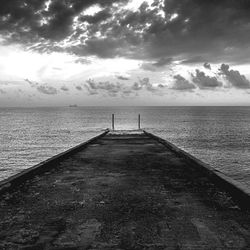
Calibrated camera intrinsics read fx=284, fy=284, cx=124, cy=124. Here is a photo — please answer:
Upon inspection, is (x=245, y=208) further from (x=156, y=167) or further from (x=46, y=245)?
(x=156, y=167)

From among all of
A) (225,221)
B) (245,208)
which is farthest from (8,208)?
(245,208)

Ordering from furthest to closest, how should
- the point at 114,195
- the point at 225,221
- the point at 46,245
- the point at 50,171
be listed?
the point at 50,171
the point at 114,195
the point at 225,221
the point at 46,245

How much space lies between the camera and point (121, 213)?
196 inches

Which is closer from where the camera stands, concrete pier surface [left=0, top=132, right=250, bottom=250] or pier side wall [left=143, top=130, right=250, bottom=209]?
concrete pier surface [left=0, top=132, right=250, bottom=250]

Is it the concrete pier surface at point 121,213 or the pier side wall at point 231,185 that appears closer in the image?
the concrete pier surface at point 121,213

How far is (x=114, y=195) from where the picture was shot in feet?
20.2

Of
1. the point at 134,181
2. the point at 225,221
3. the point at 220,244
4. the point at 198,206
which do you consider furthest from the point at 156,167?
the point at 220,244

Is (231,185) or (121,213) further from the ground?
(231,185)

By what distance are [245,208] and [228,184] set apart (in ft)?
3.97

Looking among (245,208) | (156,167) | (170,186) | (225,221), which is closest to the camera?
(225,221)

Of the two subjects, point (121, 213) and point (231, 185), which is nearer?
point (121, 213)

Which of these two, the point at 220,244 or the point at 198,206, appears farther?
the point at 198,206

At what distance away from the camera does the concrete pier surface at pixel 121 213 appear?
3852 millimetres

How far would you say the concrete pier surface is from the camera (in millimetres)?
3852
